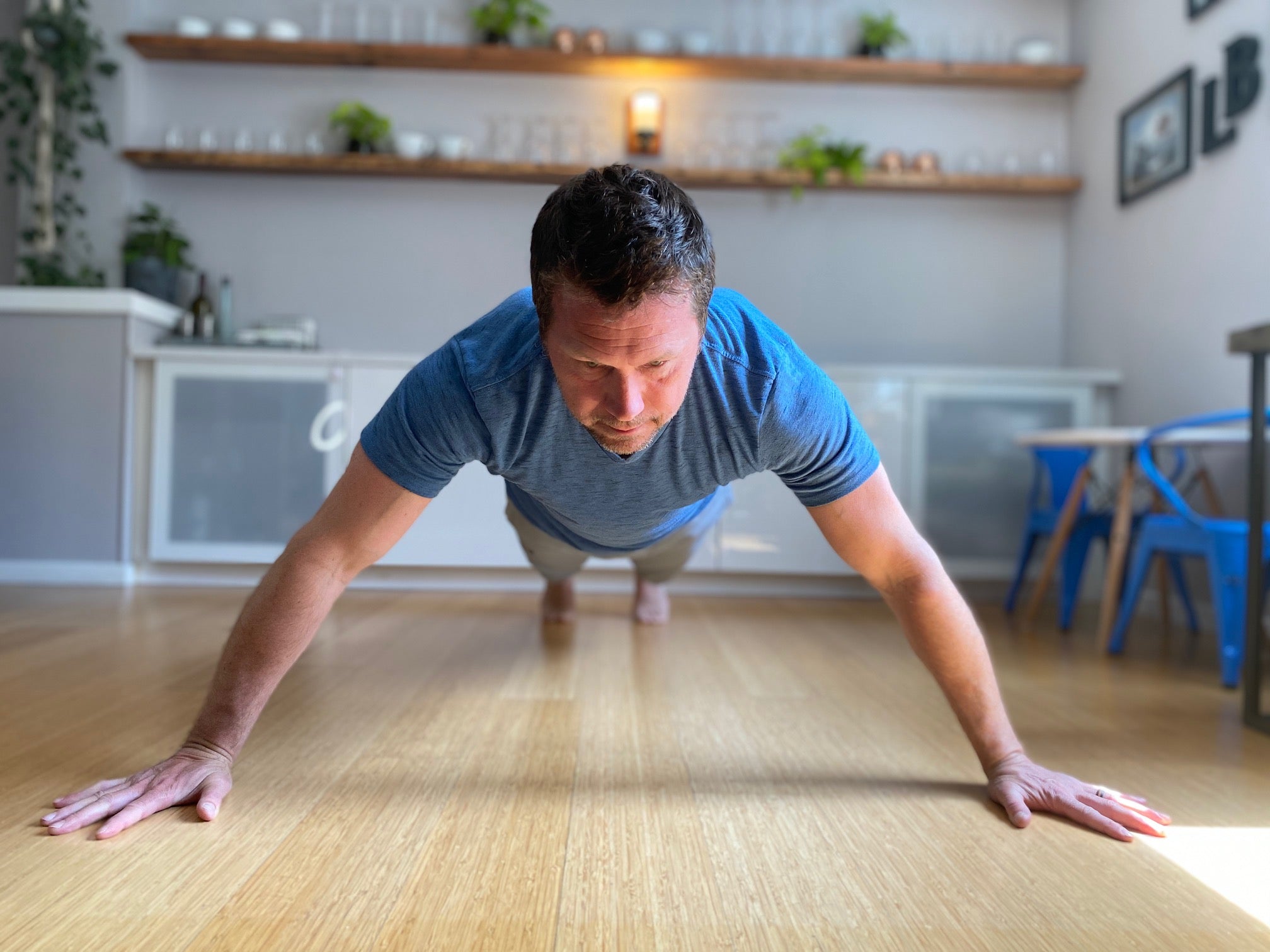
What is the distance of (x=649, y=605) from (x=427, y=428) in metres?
1.83

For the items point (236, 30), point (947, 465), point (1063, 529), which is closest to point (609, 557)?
point (1063, 529)

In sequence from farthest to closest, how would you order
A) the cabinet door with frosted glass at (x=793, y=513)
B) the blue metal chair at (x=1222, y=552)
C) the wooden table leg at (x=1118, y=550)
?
the cabinet door with frosted glass at (x=793, y=513)
the wooden table leg at (x=1118, y=550)
the blue metal chair at (x=1222, y=552)

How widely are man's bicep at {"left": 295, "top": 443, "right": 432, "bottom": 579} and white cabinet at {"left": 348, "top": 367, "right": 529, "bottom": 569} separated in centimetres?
231

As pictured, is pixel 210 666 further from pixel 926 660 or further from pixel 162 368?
pixel 162 368

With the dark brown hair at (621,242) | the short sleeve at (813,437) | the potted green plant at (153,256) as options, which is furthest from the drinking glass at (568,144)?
the dark brown hair at (621,242)

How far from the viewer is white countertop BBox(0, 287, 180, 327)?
11.6 feet

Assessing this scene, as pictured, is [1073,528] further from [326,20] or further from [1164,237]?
[326,20]

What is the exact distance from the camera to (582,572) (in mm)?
3670

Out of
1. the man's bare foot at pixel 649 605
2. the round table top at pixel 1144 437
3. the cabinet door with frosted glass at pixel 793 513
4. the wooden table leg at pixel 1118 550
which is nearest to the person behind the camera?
the round table top at pixel 1144 437

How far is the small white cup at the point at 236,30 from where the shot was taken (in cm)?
401

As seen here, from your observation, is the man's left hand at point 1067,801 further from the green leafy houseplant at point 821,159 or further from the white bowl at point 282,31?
the white bowl at point 282,31

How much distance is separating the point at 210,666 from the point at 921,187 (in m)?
3.30

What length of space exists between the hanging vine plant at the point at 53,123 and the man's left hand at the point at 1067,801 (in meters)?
3.81

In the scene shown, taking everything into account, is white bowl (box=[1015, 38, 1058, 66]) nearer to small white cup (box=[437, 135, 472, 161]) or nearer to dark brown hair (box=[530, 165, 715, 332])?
small white cup (box=[437, 135, 472, 161])
